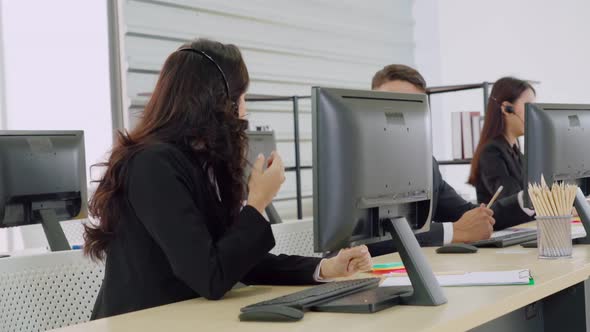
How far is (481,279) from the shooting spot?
5.74 feet

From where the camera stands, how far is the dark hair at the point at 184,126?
169 centimetres

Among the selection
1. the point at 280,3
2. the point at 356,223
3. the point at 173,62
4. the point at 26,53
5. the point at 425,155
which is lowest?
the point at 356,223

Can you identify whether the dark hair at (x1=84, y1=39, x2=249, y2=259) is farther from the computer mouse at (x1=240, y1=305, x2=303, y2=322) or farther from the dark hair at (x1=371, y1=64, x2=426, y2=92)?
the dark hair at (x1=371, y1=64, x2=426, y2=92)

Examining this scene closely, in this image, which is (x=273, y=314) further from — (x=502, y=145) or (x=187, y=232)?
(x=502, y=145)

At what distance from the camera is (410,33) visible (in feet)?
20.5

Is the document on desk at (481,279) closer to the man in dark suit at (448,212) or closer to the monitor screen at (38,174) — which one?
the man in dark suit at (448,212)

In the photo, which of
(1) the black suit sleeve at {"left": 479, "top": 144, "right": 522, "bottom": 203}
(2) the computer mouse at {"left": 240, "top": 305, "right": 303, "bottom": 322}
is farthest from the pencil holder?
(1) the black suit sleeve at {"left": 479, "top": 144, "right": 522, "bottom": 203}

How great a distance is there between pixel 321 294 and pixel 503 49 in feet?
15.4

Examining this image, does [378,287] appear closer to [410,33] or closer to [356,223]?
[356,223]

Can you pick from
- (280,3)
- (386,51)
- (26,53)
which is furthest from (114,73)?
(386,51)

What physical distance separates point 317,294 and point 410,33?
489 cm

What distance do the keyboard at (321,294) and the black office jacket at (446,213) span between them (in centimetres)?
79

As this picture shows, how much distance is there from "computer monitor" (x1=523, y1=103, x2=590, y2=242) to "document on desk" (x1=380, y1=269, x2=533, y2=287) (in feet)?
1.87

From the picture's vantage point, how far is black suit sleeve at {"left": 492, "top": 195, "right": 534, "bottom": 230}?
2.96m
